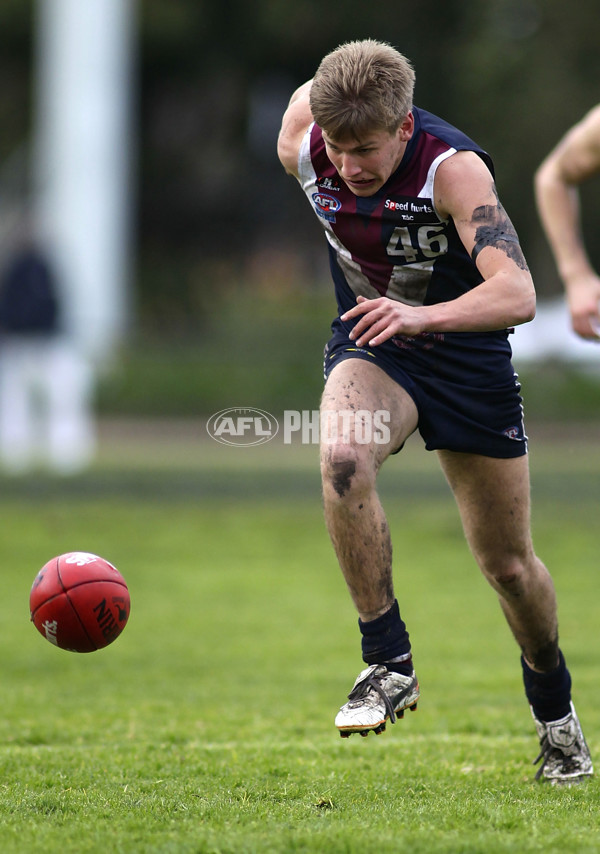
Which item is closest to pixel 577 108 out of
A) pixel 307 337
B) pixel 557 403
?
pixel 307 337

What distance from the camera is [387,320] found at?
14.3 feet

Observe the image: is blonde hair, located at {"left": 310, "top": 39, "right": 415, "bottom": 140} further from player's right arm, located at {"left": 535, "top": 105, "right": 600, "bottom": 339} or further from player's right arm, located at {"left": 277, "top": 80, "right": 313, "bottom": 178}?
player's right arm, located at {"left": 535, "top": 105, "right": 600, "bottom": 339}

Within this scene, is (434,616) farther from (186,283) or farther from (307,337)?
(186,283)

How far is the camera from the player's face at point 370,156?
4.52 m

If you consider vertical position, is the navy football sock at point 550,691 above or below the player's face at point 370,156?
below

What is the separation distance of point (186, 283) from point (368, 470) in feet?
105

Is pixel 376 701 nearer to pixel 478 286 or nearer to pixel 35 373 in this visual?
pixel 478 286

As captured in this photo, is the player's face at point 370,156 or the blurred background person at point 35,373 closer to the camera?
the player's face at point 370,156

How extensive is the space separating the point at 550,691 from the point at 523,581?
60 centimetres

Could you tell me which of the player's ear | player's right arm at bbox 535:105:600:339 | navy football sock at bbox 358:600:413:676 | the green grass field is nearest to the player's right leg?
navy football sock at bbox 358:600:413:676

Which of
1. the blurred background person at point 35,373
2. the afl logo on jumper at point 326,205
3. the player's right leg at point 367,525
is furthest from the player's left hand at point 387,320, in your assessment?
the blurred background person at point 35,373

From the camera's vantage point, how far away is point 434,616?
10.5 metres

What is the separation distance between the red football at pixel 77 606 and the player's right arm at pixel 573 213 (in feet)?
8.37

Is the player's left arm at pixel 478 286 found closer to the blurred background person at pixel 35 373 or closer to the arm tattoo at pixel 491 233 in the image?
the arm tattoo at pixel 491 233
